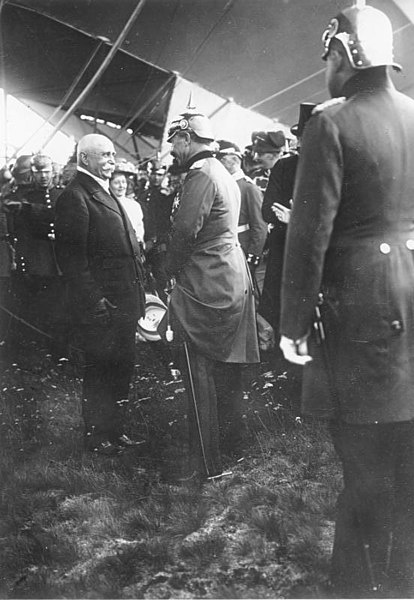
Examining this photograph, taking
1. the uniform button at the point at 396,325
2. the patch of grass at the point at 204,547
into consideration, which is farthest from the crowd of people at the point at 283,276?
the patch of grass at the point at 204,547

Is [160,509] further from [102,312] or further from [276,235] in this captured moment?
[276,235]

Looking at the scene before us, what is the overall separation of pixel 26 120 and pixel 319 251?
5777mm

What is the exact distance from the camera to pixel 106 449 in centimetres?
336

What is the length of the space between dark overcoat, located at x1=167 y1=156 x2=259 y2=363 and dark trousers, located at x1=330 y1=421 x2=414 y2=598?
1235 millimetres

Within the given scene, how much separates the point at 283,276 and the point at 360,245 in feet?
0.80

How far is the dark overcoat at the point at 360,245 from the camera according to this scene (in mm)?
1780

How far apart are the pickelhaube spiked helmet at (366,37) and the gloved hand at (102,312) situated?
2.02 metres

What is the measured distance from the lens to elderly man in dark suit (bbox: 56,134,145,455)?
3428 mm

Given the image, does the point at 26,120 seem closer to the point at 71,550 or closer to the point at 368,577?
the point at 71,550

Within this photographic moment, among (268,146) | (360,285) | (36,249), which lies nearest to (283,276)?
(360,285)

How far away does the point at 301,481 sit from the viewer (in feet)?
8.88

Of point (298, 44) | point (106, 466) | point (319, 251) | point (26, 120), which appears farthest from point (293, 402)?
point (26, 120)

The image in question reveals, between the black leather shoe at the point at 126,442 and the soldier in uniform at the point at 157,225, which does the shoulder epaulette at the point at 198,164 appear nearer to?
the soldier in uniform at the point at 157,225

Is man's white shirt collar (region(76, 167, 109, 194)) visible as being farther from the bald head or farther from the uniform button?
the uniform button
